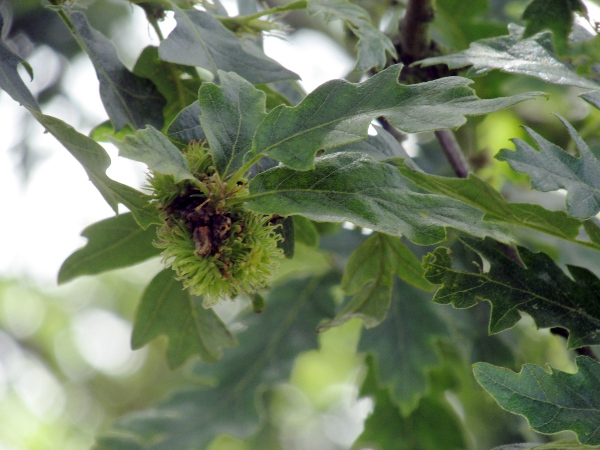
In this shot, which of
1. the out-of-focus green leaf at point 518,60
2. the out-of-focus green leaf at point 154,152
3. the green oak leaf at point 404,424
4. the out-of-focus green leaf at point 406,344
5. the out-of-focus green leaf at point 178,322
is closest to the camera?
the out-of-focus green leaf at point 154,152

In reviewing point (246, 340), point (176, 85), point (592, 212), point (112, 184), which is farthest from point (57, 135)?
point (246, 340)

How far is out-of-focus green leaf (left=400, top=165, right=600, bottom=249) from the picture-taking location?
3.19 feet

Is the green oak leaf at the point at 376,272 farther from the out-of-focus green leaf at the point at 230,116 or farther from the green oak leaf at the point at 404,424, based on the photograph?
the green oak leaf at the point at 404,424

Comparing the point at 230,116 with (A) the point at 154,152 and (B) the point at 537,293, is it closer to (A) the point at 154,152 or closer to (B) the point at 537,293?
(A) the point at 154,152

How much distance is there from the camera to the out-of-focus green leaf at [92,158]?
851mm

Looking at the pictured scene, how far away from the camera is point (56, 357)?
473 centimetres

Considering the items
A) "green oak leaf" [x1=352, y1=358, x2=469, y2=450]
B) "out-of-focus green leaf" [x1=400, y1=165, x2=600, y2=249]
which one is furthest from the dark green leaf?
"green oak leaf" [x1=352, y1=358, x2=469, y2=450]

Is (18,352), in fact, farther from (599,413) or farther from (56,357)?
(599,413)

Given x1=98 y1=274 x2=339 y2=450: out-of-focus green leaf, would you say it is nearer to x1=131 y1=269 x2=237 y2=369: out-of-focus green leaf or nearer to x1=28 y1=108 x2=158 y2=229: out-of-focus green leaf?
x1=131 y1=269 x2=237 y2=369: out-of-focus green leaf

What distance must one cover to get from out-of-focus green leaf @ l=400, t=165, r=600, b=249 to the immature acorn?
0.79 feet

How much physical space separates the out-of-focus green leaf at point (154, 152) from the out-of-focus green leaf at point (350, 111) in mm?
103

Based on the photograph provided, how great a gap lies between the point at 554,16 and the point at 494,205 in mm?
483

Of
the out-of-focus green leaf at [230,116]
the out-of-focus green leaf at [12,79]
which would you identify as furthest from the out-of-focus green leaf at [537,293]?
the out-of-focus green leaf at [12,79]

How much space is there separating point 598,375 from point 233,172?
547 mm
